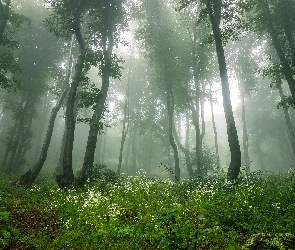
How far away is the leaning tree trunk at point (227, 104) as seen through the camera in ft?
34.7

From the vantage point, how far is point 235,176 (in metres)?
10.5

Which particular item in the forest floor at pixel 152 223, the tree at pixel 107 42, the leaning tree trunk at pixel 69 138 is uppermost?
the tree at pixel 107 42

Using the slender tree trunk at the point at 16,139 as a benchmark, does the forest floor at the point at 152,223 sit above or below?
below

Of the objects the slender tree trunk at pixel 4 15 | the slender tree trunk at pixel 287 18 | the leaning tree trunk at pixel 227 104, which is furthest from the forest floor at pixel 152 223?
the slender tree trunk at pixel 287 18

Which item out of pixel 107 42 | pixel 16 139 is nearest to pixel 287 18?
pixel 107 42

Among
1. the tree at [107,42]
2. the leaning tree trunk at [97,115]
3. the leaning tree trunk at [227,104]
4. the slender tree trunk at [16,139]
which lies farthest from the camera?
the slender tree trunk at [16,139]

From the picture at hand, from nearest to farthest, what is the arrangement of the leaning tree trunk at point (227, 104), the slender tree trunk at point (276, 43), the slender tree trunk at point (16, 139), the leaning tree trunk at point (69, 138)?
the leaning tree trunk at point (227, 104) → the leaning tree trunk at point (69, 138) → the slender tree trunk at point (276, 43) → the slender tree trunk at point (16, 139)

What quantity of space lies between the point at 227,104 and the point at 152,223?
7.95 metres

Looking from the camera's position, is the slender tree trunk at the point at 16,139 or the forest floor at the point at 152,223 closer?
the forest floor at the point at 152,223

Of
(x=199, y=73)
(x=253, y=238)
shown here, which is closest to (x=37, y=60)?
(x=199, y=73)

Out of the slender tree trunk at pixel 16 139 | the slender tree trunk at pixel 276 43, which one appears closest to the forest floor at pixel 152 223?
the slender tree trunk at pixel 276 43

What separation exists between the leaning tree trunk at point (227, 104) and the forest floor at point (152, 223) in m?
3.48

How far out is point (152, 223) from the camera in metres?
5.24

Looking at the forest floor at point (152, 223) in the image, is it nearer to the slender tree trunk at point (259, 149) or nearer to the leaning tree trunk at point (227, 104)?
the leaning tree trunk at point (227, 104)
